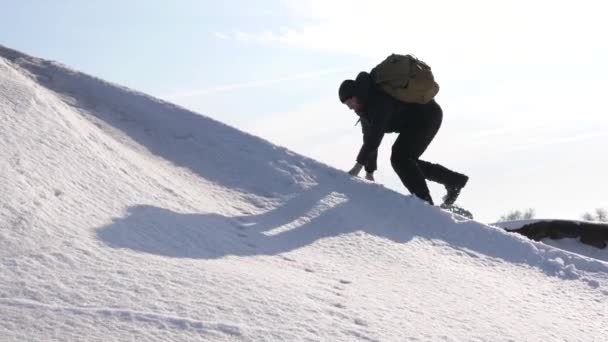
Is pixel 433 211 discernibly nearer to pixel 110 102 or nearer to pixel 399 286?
pixel 399 286

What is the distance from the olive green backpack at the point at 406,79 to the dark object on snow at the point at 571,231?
3.09 m

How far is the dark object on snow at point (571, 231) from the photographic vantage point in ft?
27.9

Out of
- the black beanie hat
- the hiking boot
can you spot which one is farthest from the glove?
the hiking boot

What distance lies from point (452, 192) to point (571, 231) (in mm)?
2455

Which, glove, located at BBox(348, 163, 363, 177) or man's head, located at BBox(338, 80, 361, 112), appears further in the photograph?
glove, located at BBox(348, 163, 363, 177)

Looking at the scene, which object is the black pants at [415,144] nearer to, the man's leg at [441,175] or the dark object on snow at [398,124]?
the dark object on snow at [398,124]

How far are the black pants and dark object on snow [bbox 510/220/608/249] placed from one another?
8.60 feet

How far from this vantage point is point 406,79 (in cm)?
636

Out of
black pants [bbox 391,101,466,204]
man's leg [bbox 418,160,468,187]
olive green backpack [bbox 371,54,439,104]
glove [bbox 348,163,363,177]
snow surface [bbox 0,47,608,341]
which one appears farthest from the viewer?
man's leg [bbox 418,160,468,187]

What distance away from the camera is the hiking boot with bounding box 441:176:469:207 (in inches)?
274

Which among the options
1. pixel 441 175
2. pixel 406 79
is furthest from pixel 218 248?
pixel 441 175

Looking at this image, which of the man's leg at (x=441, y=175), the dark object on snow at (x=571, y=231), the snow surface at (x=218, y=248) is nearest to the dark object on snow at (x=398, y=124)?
the man's leg at (x=441, y=175)

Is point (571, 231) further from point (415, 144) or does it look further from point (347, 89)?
point (347, 89)

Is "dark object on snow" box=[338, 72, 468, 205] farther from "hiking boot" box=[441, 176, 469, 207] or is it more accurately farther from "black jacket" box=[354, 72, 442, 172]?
"hiking boot" box=[441, 176, 469, 207]
